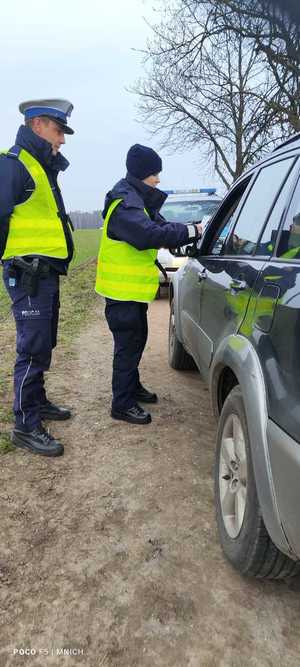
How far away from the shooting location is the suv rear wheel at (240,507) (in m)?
1.91

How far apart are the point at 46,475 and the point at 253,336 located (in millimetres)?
1561

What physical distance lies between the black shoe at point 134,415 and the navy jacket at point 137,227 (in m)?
1.16

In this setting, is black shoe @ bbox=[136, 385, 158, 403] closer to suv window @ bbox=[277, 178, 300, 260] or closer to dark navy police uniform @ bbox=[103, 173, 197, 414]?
dark navy police uniform @ bbox=[103, 173, 197, 414]

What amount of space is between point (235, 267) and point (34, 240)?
1213 mm

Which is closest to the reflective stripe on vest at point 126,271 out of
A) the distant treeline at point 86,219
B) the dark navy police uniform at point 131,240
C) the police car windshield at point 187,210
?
the dark navy police uniform at point 131,240

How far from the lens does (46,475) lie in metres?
2.91

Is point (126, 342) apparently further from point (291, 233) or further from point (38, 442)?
point (291, 233)

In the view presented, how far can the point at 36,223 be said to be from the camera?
9.72 ft

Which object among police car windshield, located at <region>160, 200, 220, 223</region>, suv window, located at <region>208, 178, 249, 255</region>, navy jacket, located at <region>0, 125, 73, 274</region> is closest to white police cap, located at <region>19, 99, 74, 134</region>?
navy jacket, located at <region>0, 125, 73, 274</region>

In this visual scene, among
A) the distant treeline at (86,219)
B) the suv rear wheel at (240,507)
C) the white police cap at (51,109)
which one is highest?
the white police cap at (51,109)

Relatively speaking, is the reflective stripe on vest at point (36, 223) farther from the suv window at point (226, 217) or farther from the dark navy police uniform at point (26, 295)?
the suv window at point (226, 217)

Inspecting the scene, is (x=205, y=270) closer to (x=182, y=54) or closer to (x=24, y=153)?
(x=24, y=153)

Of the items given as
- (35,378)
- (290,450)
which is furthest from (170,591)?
(35,378)

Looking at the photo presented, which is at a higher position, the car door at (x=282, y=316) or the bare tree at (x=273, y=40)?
the bare tree at (x=273, y=40)
